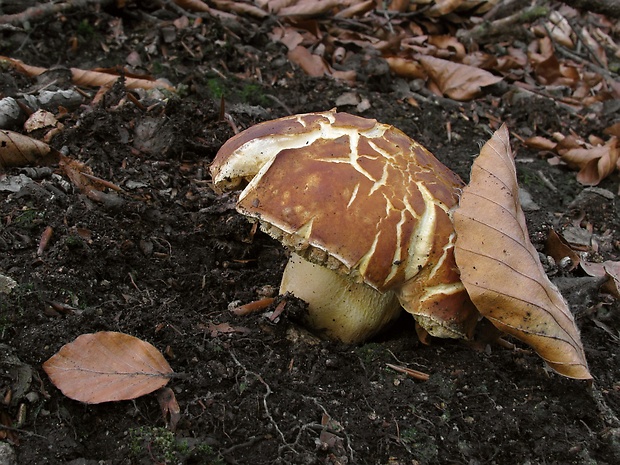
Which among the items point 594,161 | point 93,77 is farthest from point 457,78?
point 93,77

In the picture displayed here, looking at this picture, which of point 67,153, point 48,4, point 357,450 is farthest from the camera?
point 48,4

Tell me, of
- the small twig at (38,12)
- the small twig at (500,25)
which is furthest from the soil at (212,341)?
the small twig at (500,25)

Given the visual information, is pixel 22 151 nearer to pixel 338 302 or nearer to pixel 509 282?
pixel 338 302

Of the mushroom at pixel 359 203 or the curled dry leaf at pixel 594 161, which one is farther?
the curled dry leaf at pixel 594 161

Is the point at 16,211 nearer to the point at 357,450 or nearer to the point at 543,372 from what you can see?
the point at 357,450

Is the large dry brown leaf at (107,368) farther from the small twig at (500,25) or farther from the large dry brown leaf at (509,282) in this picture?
the small twig at (500,25)

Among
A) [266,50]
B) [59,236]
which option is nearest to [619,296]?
[59,236]
